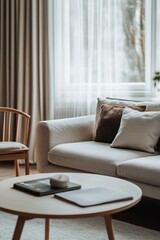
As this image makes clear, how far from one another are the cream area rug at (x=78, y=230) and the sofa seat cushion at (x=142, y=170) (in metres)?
0.32

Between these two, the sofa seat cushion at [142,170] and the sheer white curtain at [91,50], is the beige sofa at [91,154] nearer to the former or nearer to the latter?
the sofa seat cushion at [142,170]

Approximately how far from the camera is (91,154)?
3.71 m

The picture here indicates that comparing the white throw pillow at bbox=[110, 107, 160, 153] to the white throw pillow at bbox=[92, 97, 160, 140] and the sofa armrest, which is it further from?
the sofa armrest

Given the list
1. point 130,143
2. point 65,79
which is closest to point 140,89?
point 65,79

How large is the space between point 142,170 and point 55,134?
104 centimetres

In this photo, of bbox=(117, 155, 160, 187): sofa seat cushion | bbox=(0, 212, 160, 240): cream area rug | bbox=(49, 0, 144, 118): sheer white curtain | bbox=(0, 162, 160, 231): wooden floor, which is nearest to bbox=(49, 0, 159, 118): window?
bbox=(49, 0, 144, 118): sheer white curtain

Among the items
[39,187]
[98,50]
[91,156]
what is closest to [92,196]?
[39,187]

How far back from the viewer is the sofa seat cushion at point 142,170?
3.23 metres

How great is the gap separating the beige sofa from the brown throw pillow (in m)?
0.06

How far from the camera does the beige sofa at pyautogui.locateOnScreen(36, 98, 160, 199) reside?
131 inches

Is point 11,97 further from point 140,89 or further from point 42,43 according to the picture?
point 140,89

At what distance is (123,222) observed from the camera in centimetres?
343

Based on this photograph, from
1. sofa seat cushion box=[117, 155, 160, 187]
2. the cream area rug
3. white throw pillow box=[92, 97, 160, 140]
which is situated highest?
white throw pillow box=[92, 97, 160, 140]

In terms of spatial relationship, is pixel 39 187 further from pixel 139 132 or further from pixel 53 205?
pixel 139 132
